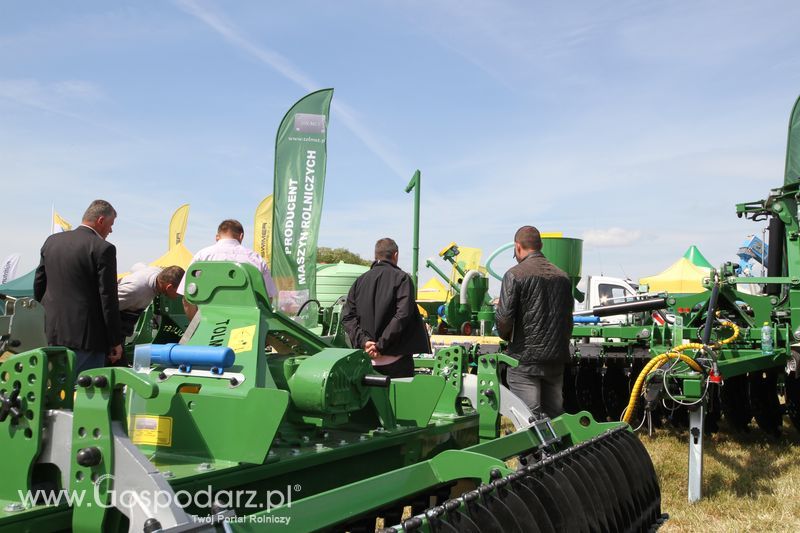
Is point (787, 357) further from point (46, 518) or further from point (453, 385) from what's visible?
point (46, 518)

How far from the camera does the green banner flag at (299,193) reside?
11.5 m

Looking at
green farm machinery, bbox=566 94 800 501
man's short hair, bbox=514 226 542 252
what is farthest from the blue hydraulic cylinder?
green farm machinery, bbox=566 94 800 501

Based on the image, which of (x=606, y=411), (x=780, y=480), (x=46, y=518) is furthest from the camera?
(x=606, y=411)

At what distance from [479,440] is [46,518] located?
2.83 meters

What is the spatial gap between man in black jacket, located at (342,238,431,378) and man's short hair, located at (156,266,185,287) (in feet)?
4.06

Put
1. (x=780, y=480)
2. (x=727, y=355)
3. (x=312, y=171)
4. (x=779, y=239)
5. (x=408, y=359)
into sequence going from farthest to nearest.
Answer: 1. (x=312, y=171)
2. (x=779, y=239)
3. (x=727, y=355)
4. (x=780, y=480)
5. (x=408, y=359)

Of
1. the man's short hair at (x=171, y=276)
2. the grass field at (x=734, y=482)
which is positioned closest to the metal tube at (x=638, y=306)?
the grass field at (x=734, y=482)

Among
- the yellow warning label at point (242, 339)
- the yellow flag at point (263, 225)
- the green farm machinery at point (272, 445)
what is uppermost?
the yellow flag at point (263, 225)

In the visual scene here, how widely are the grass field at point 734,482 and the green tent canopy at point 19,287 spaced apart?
15.9 meters

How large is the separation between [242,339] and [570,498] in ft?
5.01

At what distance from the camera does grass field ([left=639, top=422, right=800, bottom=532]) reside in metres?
4.66

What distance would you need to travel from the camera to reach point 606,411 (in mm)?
8078

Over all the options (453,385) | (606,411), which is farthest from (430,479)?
(606,411)

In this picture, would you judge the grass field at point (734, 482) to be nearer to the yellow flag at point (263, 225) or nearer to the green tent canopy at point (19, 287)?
the yellow flag at point (263, 225)
